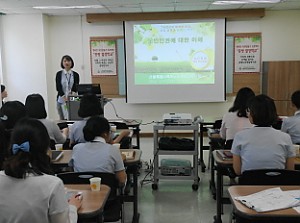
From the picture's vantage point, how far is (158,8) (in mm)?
6539

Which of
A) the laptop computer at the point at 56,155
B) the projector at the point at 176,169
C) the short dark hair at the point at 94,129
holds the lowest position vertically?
the projector at the point at 176,169

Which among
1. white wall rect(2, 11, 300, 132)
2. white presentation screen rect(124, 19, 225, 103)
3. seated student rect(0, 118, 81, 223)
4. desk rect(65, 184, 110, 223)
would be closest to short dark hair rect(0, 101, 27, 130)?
desk rect(65, 184, 110, 223)

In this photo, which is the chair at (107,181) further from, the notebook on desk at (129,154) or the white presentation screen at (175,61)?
the white presentation screen at (175,61)

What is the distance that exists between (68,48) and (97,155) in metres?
5.22

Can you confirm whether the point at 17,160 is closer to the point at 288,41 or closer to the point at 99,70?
the point at 99,70

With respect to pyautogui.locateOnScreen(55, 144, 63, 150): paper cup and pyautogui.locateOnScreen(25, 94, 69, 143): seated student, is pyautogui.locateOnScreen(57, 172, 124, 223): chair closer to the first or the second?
pyautogui.locateOnScreen(55, 144, 63, 150): paper cup

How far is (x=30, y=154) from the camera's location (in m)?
1.42

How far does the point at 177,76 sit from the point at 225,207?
395 cm

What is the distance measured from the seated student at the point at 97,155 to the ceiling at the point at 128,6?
3698 mm

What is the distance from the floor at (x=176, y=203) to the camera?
341cm

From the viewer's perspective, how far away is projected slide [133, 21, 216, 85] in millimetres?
6996

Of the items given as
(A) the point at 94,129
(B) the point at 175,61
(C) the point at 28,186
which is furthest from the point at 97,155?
(B) the point at 175,61

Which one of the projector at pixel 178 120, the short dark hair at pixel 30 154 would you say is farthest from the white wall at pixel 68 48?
the short dark hair at pixel 30 154

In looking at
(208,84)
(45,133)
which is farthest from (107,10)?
(45,133)
